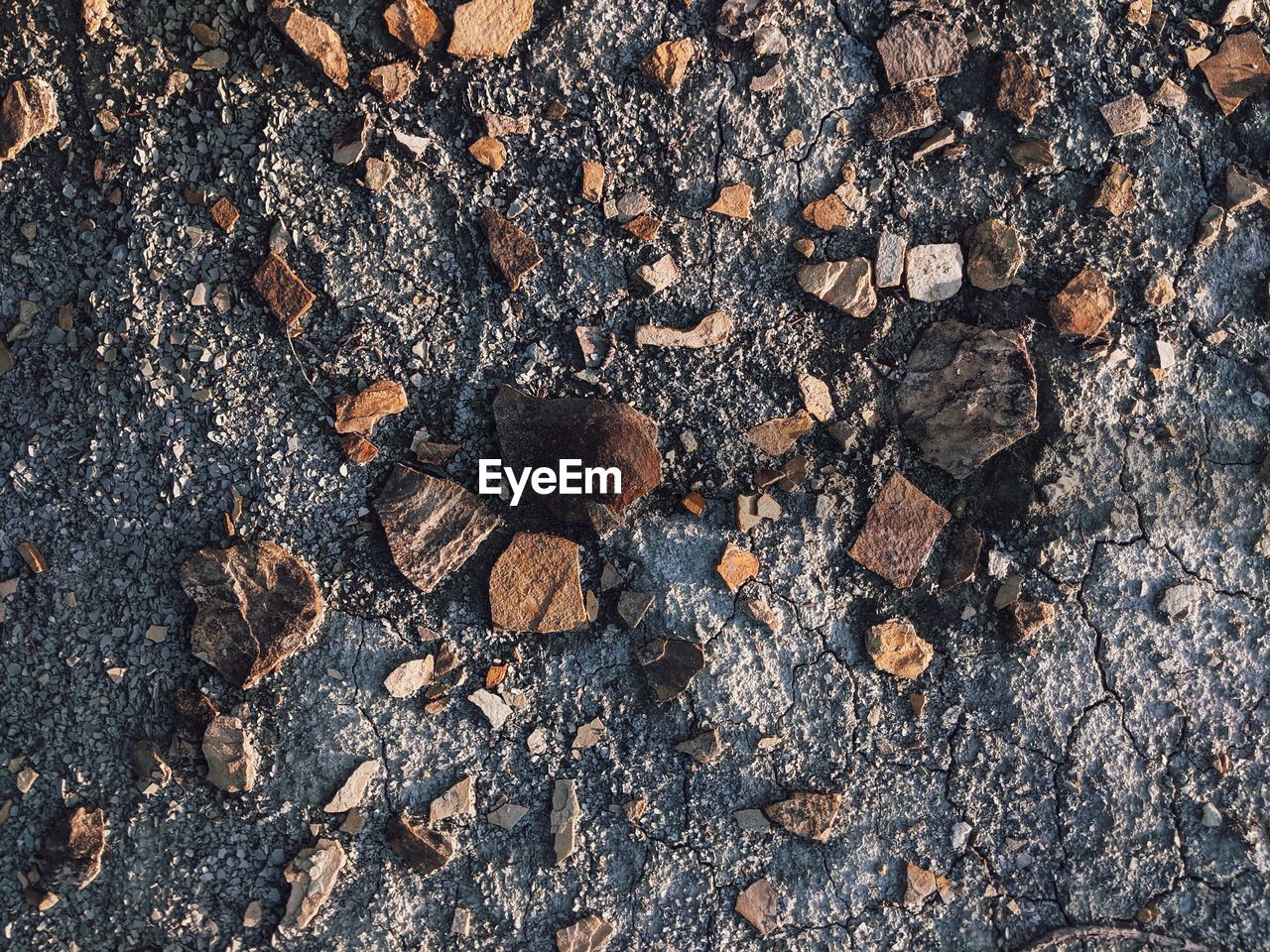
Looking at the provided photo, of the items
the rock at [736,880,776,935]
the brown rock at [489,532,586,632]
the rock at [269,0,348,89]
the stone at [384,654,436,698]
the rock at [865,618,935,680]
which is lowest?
the rock at [736,880,776,935]

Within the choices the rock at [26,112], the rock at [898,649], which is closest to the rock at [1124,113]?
the rock at [898,649]

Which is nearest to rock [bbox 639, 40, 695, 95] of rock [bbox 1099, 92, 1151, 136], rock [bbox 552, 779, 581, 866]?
rock [bbox 1099, 92, 1151, 136]

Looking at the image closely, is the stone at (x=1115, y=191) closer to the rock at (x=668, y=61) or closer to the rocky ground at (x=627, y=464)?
the rocky ground at (x=627, y=464)

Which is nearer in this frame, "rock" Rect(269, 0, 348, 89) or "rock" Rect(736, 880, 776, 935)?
"rock" Rect(269, 0, 348, 89)

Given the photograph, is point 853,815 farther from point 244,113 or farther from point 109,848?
point 244,113

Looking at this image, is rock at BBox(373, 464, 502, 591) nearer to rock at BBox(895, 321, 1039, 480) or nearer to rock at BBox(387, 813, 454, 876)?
rock at BBox(387, 813, 454, 876)

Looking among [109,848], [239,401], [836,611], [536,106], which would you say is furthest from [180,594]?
[836,611]
